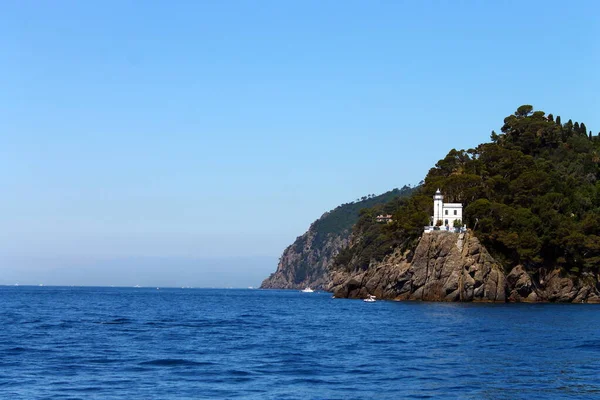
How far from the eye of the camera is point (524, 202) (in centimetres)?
12581

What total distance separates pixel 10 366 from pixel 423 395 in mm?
21615

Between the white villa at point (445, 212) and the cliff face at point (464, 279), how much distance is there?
15.5ft

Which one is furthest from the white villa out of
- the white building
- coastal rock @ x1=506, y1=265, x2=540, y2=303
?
coastal rock @ x1=506, y1=265, x2=540, y2=303

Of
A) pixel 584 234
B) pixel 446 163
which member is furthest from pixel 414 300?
pixel 446 163

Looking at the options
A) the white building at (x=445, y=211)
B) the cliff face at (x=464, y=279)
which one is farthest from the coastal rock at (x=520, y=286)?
the white building at (x=445, y=211)

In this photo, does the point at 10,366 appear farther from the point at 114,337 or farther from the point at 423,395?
the point at 423,395

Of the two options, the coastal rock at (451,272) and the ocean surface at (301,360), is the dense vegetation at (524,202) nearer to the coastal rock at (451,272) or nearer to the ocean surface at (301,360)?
the coastal rock at (451,272)

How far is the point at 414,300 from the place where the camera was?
116312 mm

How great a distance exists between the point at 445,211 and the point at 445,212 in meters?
0.17

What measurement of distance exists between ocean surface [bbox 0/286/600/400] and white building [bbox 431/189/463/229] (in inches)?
1850

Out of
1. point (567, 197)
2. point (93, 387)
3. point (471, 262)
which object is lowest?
point (93, 387)

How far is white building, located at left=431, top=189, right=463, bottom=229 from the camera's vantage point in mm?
119875

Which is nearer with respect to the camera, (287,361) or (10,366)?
(10,366)

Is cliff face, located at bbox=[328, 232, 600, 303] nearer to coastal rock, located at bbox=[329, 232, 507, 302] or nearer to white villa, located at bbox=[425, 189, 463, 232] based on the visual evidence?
coastal rock, located at bbox=[329, 232, 507, 302]
